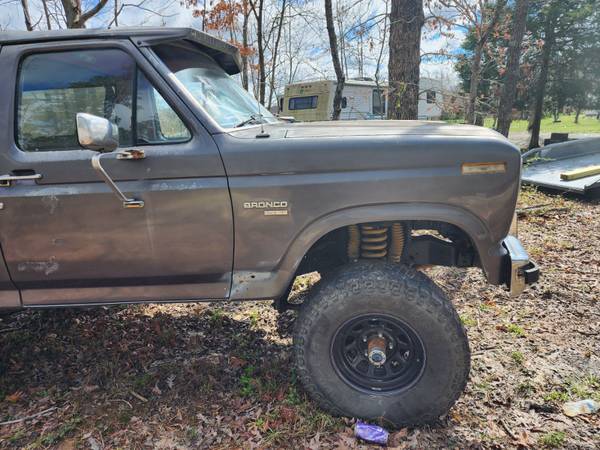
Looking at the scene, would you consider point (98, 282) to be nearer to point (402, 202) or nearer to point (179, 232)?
point (179, 232)

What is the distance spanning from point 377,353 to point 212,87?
1982 millimetres

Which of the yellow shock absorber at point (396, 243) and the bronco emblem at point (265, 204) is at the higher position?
the bronco emblem at point (265, 204)

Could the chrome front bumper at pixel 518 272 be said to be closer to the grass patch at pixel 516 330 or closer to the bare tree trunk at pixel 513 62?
Result: the grass patch at pixel 516 330

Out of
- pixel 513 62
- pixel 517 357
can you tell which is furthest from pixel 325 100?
pixel 517 357

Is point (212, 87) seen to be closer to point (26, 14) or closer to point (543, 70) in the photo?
point (26, 14)

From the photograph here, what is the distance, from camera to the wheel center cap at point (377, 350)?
2328 mm

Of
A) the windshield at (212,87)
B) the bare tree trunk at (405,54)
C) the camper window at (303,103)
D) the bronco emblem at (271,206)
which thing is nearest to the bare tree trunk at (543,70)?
the camper window at (303,103)

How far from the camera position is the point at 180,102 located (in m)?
2.23

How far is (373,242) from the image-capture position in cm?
255

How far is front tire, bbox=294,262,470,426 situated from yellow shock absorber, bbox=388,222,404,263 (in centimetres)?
25

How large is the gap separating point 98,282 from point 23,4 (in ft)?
34.5

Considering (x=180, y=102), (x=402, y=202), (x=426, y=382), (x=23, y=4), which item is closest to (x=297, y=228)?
(x=402, y=202)

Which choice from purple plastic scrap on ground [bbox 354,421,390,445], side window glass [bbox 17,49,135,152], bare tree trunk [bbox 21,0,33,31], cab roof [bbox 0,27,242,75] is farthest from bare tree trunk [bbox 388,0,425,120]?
bare tree trunk [bbox 21,0,33,31]

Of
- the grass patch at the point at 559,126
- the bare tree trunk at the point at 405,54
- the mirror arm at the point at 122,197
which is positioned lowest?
the mirror arm at the point at 122,197
